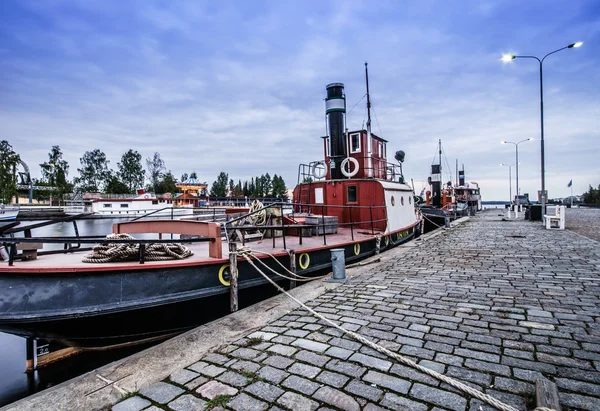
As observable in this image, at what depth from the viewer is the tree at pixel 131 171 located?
69062mm

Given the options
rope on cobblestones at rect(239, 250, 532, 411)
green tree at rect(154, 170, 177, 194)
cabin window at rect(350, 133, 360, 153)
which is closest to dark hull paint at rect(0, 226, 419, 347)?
rope on cobblestones at rect(239, 250, 532, 411)

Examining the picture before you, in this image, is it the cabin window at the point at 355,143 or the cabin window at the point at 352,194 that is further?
the cabin window at the point at 355,143

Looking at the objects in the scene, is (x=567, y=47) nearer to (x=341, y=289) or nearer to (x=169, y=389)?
(x=341, y=289)

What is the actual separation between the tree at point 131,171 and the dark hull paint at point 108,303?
7220 cm

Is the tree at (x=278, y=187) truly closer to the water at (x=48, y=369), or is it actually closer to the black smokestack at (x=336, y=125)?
the black smokestack at (x=336, y=125)

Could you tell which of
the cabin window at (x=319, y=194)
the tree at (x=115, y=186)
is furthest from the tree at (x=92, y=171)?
the cabin window at (x=319, y=194)

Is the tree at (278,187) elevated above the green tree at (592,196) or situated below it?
above

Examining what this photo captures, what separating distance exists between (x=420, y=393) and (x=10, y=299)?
4.67m

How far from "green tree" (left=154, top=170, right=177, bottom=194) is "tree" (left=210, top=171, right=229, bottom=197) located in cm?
2316

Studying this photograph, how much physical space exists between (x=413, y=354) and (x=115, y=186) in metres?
74.3

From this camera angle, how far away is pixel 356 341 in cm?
350

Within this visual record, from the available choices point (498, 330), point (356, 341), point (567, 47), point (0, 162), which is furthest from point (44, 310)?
point (0, 162)

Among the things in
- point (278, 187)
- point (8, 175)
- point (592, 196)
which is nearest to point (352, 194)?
point (8, 175)

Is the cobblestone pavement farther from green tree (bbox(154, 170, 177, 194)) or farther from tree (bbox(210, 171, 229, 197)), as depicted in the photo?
tree (bbox(210, 171, 229, 197))
